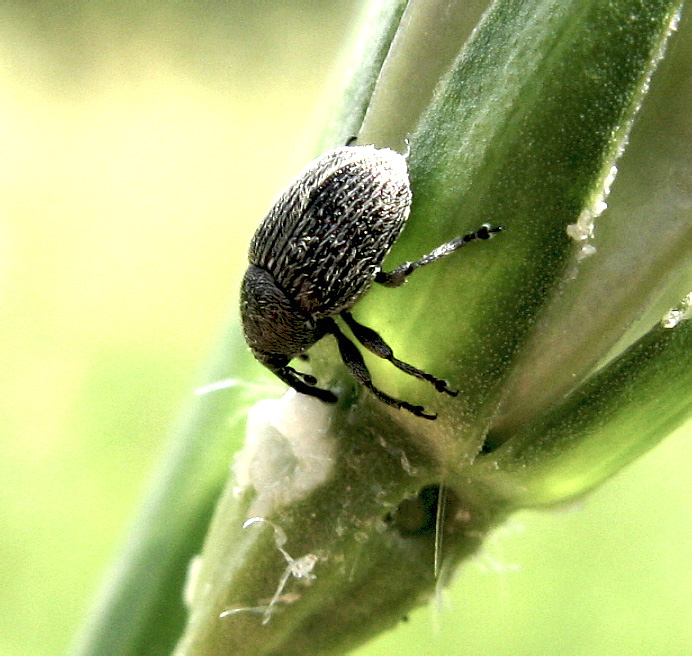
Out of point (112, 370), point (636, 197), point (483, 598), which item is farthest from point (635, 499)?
point (112, 370)

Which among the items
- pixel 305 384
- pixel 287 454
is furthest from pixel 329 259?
pixel 287 454

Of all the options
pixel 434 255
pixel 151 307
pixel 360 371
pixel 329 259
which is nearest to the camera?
pixel 434 255

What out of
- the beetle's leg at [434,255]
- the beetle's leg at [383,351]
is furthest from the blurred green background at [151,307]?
the beetle's leg at [434,255]

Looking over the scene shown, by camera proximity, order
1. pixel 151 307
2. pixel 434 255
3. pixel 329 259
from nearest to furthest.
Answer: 1. pixel 434 255
2. pixel 329 259
3. pixel 151 307

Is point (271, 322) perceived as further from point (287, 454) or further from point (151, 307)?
point (151, 307)

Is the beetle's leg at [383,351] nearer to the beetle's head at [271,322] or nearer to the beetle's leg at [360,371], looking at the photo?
the beetle's leg at [360,371]

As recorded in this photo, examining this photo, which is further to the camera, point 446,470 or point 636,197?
point 446,470

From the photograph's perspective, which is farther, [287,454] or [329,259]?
[329,259]

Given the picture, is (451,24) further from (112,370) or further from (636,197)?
(112,370)
